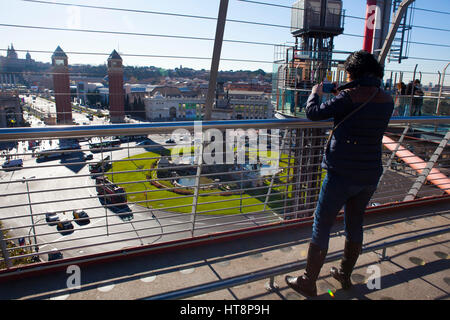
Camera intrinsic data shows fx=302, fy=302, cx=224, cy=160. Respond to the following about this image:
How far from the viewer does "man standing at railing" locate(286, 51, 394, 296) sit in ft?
5.23

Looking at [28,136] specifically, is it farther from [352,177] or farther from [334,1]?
[334,1]

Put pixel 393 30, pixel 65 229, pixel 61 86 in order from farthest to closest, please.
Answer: pixel 61 86 < pixel 393 30 < pixel 65 229

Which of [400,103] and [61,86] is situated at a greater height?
[61,86]

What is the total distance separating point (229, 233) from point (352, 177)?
1248mm

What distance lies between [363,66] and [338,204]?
76cm


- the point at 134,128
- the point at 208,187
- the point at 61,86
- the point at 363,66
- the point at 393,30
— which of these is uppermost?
the point at 393,30

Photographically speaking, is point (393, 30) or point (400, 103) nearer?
point (393, 30)

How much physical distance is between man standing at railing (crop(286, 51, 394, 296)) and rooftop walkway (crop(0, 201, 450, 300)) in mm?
527

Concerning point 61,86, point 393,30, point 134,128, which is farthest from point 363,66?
point 61,86

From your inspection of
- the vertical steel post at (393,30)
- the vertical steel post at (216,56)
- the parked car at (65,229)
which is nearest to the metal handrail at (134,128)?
the vertical steel post at (216,56)

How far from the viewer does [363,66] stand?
1630 mm

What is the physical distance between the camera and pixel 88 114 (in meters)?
3.65

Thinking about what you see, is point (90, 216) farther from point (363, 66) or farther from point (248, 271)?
point (363, 66)

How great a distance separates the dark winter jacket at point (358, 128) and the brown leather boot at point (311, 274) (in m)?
0.48
